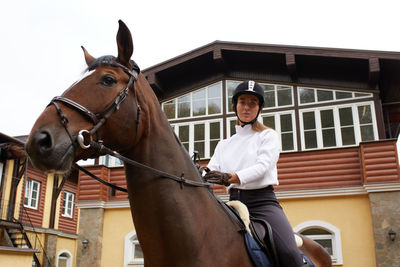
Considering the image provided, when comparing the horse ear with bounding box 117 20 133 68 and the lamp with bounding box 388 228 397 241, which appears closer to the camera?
the horse ear with bounding box 117 20 133 68

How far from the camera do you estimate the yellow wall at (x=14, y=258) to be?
35.0 ft

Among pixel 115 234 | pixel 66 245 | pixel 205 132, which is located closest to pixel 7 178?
pixel 66 245

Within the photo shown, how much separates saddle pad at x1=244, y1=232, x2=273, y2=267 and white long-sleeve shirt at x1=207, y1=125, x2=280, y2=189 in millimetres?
387

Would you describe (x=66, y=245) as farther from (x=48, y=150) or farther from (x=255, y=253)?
(x=48, y=150)

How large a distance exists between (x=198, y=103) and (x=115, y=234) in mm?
5884

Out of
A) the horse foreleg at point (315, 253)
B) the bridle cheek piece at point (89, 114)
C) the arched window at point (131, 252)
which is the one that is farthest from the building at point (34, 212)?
the bridle cheek piece at point (89, 114)

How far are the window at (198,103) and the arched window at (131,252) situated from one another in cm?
502

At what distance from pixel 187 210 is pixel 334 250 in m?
10.6

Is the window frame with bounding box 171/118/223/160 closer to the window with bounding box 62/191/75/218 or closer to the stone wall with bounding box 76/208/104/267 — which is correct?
the stone wall with bounding box 76/208/104/267

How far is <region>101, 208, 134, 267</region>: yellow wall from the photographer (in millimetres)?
13688

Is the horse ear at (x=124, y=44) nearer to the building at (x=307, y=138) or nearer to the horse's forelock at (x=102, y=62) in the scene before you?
the horse's forelock at (x=102, y=62)

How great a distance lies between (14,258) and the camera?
1102cm

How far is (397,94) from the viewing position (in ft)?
48.9

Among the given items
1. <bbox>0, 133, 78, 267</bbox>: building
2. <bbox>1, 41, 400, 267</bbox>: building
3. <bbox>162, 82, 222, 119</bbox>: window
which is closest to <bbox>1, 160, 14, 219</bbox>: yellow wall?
<bbox>0, 133, 78, 267</bbox>: building
